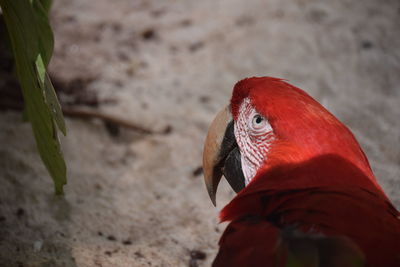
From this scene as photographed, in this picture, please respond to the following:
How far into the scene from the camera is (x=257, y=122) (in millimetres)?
1427

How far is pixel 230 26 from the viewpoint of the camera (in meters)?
3.18

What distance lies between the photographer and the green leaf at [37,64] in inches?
50.3

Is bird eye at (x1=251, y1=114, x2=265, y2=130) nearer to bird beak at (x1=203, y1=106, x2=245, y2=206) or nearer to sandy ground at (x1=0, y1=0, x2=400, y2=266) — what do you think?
bird beak at (x1=203, y1=106, x2=245, y2=206)

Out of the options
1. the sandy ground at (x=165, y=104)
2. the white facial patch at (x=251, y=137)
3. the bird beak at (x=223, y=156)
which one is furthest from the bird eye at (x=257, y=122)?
the sandy ground at (x=165, y=104)

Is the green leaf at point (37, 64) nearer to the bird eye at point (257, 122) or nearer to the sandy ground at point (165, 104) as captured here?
the sandy ground at point (165, 104)

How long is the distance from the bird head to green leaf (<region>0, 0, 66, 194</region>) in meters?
0.49

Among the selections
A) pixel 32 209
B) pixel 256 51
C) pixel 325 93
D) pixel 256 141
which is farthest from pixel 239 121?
pixel 256 51

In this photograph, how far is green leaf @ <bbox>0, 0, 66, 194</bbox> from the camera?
1.28 metres

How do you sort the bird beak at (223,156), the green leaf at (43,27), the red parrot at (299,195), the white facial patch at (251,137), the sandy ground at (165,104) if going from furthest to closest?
the sandy ground at (165,104) → the bird beak at (223,156) → the white facial patch at (251,137) → the green leaf at (43,27) → the red parrot at (299,195)

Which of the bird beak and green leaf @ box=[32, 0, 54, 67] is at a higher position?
green leaf @ box=[32, 0, 54, 67]

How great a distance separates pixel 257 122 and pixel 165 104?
4.16 ft

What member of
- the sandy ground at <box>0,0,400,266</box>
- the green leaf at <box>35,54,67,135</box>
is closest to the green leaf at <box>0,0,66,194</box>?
the green leaf at <box>35,54,67,135</box>

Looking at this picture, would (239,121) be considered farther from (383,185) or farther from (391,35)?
(391,35)

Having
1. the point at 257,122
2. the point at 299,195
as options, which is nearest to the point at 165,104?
the point at 257,122
